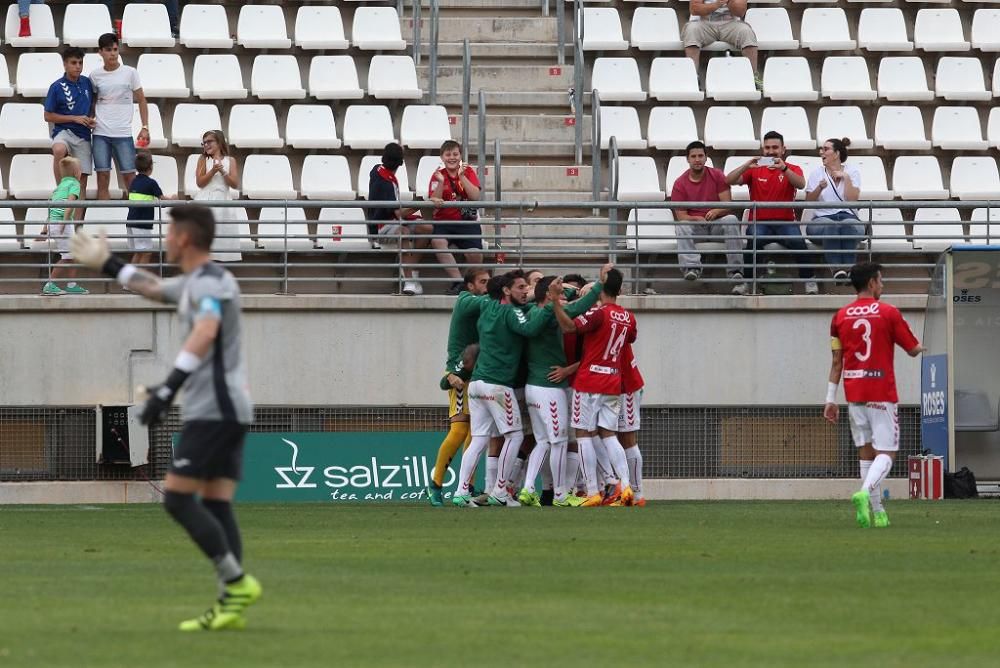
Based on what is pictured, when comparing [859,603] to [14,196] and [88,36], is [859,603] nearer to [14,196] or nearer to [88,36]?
[14,196]

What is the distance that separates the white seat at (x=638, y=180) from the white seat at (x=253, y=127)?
166 inches

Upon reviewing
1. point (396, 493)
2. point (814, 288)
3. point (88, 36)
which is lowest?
point (396, 493)

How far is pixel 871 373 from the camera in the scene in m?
14.2

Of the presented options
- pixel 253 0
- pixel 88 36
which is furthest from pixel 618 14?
pixel 88 36

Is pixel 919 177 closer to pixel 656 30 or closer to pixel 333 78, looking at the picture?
pixel 656 30

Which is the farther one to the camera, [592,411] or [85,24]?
[85,24]

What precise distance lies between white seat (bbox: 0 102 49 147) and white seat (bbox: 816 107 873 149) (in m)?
9.75

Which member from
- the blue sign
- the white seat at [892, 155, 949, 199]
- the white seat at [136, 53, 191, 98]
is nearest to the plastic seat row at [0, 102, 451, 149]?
the white seat at [136, 53, 191, 98]

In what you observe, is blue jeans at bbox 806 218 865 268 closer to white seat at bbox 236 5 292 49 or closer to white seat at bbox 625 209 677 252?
white seat at bbox 625 209 677 252

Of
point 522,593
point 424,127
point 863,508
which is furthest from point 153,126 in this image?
point 522,593

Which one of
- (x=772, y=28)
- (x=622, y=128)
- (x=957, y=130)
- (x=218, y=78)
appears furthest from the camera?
(x=772, y=28)

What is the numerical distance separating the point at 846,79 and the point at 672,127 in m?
2.67

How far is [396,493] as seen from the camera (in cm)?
1991

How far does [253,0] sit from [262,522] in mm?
12060
